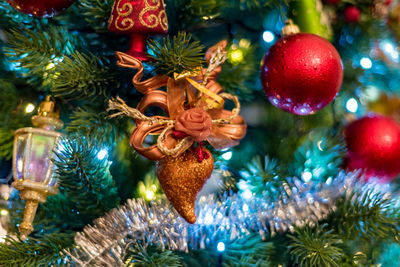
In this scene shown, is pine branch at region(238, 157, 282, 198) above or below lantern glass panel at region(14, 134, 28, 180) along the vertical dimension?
below

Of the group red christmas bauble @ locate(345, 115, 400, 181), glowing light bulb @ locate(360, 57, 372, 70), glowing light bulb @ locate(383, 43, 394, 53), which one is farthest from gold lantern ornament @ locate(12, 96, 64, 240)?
glowing light bulb @ locate(383, 43, 394, 53)

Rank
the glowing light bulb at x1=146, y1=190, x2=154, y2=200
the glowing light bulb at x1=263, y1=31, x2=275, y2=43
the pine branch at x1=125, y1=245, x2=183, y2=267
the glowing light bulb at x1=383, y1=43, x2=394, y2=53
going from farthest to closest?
the glowing light bulb at x1=383, y1=43, x2=394, y2=53 → the glowing light bulb at x1=263, y1=31, x2=275, y2=43 → the glowing light bulb at x1=146, y1=190, x2=154, y2=200 → the pine branch at x1=125, y1=245, x2=183, y2=267

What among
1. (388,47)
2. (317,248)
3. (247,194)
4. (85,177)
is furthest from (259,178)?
(388,47)

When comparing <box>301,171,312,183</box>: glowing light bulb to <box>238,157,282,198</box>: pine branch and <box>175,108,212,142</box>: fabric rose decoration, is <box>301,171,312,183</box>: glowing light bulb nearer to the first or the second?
<box>238,157,282,198</box>: pine branch

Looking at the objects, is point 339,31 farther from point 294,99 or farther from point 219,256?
point 219,256

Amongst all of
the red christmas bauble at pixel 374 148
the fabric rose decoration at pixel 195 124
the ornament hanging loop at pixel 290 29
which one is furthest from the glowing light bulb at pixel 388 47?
the fabric rose decoration at pixel 195 124

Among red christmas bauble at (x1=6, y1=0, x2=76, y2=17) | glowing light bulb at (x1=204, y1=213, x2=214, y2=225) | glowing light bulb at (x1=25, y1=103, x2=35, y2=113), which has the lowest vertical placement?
glowing light bulb at (x1=204, y1=213, x2=214, y2=225)
